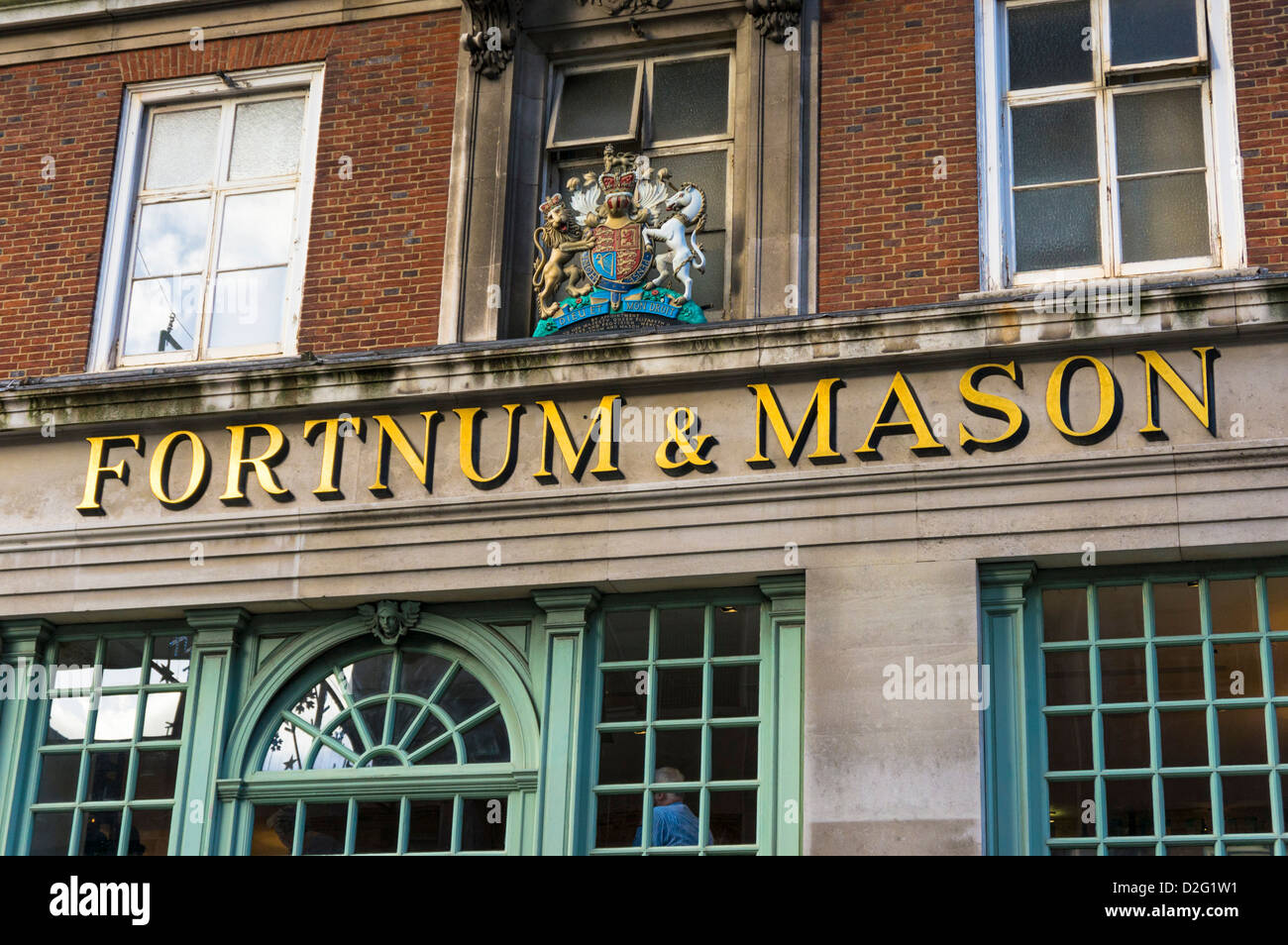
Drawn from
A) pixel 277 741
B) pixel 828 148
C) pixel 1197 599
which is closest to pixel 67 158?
pixel 277 741

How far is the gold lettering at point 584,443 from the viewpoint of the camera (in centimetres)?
1213

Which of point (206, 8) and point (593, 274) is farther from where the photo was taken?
point (206, 8)

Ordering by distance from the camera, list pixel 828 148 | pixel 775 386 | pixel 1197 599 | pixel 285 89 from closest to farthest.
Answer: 1. pixel 1197 599
2. pixel 775 386
3. pixel 828 148
4. pixel 285 89

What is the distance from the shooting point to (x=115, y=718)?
12.8 m

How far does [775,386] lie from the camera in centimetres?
1205

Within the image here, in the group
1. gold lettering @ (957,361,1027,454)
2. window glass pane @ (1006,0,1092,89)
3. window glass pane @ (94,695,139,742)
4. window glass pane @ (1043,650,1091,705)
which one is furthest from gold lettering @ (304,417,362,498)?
window glass pane @ (1006,0,1092,89)

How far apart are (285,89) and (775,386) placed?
509 cm

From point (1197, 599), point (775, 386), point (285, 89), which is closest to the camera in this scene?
point (1197, 599)

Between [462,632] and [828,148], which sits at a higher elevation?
[828,148]

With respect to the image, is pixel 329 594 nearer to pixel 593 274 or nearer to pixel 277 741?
pixel 277 741

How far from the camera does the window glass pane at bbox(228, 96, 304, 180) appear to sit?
14.2 m

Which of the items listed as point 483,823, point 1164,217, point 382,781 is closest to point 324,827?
point 382,781

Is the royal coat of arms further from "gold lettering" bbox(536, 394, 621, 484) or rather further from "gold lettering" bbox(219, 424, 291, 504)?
"gold lettering" bbox(219, 424, 291, 504)

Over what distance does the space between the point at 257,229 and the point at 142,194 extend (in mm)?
1108
